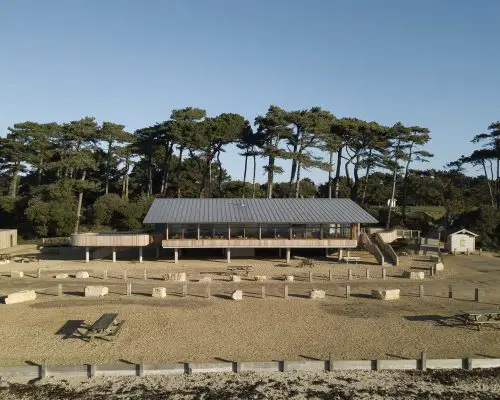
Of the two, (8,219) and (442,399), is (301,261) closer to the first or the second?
(442,399)

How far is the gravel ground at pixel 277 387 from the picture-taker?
12.5m

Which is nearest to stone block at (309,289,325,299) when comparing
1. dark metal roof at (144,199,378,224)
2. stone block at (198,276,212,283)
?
stone block at (198,276,212,283)

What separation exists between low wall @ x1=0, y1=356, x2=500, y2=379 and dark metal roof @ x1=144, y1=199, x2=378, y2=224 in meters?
20.0

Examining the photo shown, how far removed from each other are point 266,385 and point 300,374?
4.19ft

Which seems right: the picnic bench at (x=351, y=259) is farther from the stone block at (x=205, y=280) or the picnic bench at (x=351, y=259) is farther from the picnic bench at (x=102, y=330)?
the picnic bench at (x=102, y=330)

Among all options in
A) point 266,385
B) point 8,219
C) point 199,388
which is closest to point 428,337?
point 266,385

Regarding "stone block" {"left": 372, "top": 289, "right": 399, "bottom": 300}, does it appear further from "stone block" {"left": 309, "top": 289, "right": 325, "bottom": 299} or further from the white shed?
the white shed

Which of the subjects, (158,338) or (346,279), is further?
(346,279)

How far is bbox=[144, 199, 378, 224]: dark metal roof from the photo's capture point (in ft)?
114

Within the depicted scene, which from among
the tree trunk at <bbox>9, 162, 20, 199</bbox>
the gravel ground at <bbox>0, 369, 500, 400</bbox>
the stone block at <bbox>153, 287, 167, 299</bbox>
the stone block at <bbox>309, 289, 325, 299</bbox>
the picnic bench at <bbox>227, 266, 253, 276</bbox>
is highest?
the tree trunk at <bbox>9, 162, 20, 199</bbox>

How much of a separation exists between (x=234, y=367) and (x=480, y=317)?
11.9 m

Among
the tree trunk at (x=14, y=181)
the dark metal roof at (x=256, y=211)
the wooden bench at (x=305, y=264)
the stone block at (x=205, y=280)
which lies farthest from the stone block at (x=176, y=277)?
the tree trunk at (x=14, y=181)

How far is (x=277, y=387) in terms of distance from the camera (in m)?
13.0

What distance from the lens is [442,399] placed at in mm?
12305
